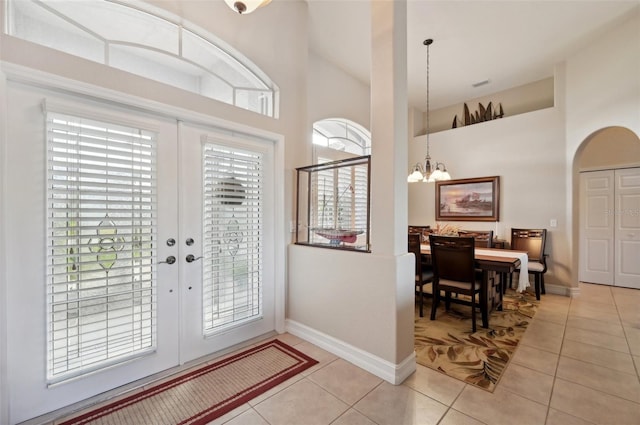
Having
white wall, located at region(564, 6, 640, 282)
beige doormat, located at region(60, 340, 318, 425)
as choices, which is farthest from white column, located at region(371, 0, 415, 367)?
white wall, located at region(564, 6, 640, 282)

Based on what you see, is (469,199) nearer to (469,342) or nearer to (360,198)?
(360,198)

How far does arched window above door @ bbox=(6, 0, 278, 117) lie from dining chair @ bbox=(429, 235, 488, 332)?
2.63 metres

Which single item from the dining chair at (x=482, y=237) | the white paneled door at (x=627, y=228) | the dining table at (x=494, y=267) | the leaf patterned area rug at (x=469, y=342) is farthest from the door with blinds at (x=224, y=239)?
the white paneled door at (x=627, y=228)

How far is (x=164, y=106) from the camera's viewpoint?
2.17 m

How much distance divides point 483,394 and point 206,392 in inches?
80.1

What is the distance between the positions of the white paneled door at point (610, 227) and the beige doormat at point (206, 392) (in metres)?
5.69

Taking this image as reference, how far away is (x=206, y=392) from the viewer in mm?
1992

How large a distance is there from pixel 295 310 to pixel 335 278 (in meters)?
0.74

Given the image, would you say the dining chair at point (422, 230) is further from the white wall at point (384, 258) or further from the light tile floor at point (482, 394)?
the white wall at point (384, 258)

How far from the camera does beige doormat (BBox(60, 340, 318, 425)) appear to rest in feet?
5.74

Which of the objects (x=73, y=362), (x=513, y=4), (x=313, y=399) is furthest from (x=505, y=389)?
(x=513, y=4)

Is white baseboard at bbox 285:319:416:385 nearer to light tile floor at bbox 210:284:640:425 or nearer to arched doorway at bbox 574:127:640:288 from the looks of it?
light tile floor at bbox 210:284:640:425

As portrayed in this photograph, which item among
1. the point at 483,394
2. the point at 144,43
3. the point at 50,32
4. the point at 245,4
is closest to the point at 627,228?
the point at 483,394

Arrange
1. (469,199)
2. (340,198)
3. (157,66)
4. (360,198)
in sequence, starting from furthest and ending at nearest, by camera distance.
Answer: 1. (469,199)
2. (360,198)
3. (340,198)
4. (157,66)
